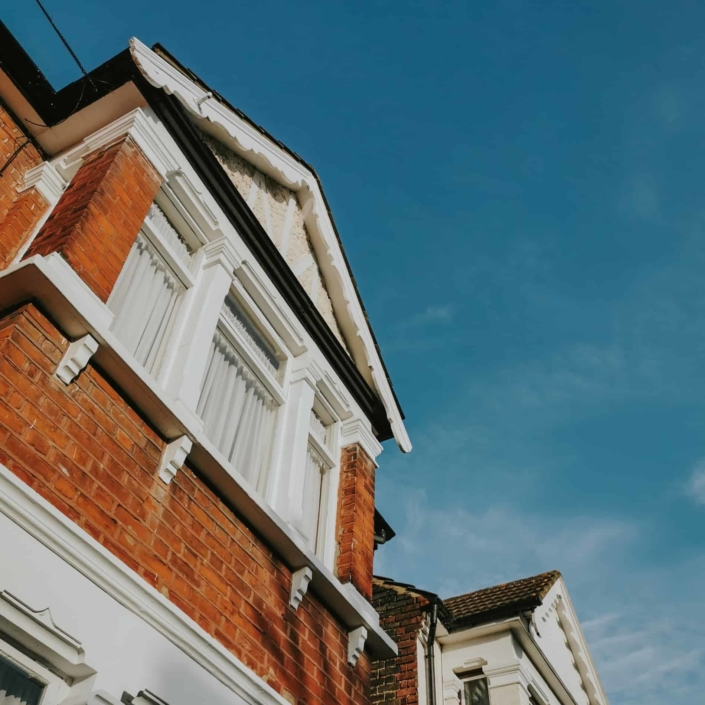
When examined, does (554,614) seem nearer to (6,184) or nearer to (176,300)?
(176,300)

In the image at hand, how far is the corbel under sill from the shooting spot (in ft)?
12.5

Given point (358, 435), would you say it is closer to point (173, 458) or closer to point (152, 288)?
point (152, 288)

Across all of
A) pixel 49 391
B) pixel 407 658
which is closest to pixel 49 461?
pixel 49 391

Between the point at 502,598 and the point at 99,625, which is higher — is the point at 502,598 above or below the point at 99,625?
above

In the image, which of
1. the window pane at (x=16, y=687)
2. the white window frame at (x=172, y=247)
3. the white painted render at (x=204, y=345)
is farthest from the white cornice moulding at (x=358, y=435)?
the window pane at (x=16, y=687)

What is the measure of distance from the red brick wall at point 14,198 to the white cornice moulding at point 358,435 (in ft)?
11.7

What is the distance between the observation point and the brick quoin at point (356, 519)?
6.32 metres

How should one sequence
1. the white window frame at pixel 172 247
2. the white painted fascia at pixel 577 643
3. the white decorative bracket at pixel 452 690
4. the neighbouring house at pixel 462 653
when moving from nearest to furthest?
the white window frame at pixel 172 247 → the white decorative bracket at pixel 452 690 → the neighbouring house at pixel 462 653 → the white painted fascia at pixel 577 643

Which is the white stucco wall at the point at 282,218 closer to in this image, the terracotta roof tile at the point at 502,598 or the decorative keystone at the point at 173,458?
the decorative keystone at the point at 173,458

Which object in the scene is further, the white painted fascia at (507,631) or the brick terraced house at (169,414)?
the white painted fascia at (507,631)

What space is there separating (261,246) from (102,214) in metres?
2.11

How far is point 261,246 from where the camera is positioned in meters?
6.52

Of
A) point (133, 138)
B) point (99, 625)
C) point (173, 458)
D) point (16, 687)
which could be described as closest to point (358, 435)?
point (173, 458)

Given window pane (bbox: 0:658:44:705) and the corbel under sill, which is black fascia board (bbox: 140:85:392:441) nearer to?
the corbel under sill
